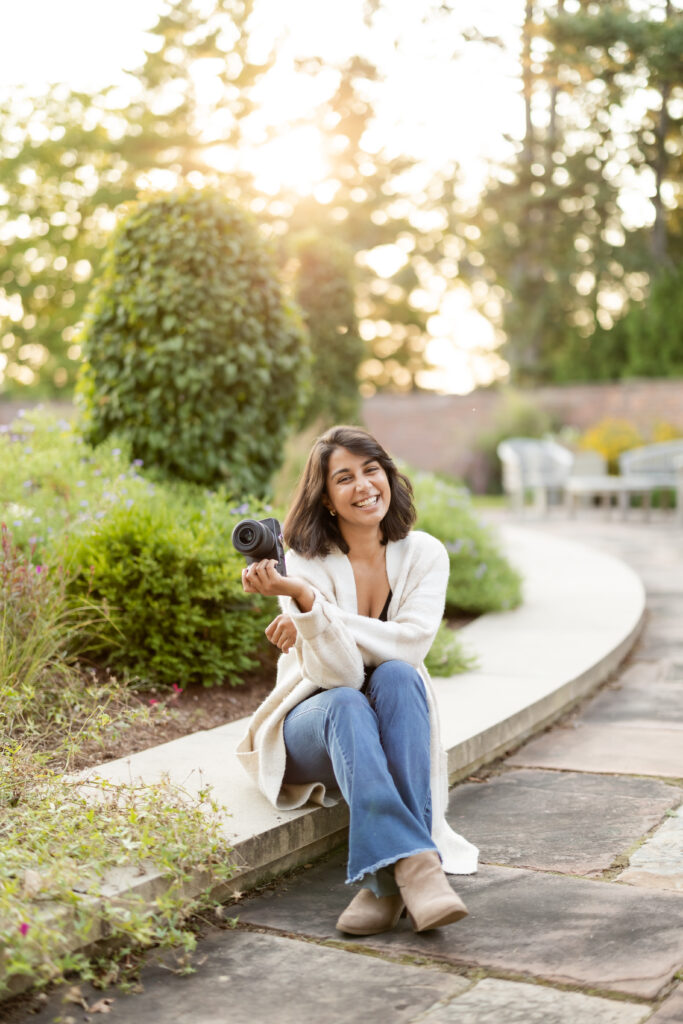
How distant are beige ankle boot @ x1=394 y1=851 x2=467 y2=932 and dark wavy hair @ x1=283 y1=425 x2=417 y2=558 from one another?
96cm

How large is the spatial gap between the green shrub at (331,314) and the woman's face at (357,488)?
9.07 m

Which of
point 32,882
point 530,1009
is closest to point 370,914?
point 530,1009

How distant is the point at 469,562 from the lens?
6684mm

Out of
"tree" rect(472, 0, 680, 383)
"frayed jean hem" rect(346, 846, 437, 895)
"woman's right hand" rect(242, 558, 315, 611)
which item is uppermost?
"tree" rect(472, 0, 680, 383)

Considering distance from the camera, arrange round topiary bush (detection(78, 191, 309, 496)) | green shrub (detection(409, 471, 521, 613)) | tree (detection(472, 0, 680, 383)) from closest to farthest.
Answer: round topiary bush (detection(78, 191, 309, 496)), green shrub (detection(409, 471, 521, 613)), tree (detection(472, 0, 680, 383))

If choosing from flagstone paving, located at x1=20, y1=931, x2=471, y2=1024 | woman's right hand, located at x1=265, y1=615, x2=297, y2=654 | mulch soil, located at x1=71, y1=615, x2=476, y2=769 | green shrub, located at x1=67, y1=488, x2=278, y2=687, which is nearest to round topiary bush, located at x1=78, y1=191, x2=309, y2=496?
green shrub, located at x1=67, y1=488, x2=278, y2=687

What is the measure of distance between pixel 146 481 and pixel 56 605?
6.13 ft

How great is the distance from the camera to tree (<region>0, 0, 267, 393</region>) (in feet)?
71.9

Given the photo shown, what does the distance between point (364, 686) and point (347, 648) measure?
0.22 meters

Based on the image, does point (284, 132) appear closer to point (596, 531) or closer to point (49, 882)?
point (596, 531)

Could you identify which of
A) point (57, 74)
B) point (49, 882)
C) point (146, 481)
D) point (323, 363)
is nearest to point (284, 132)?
point (57, 74)

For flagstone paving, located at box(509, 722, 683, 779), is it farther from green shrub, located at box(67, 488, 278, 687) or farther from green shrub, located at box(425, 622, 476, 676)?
green shrub, located at box(67, 488, 278, 687)

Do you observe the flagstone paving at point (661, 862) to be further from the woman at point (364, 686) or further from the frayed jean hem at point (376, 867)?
the frayed jean hem at point (376, 867)

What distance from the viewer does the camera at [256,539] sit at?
2863mm
